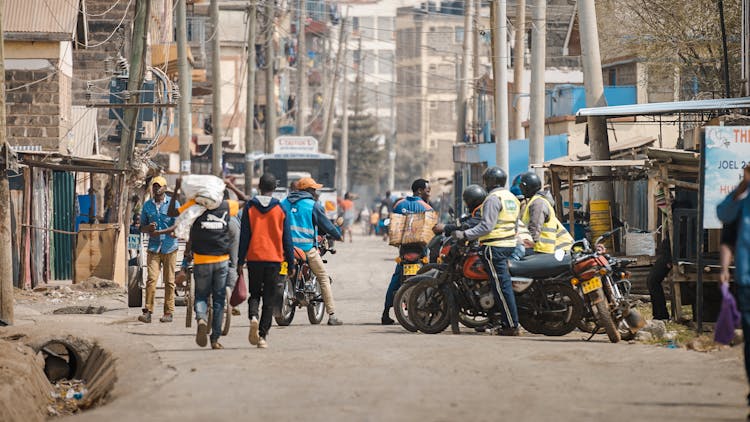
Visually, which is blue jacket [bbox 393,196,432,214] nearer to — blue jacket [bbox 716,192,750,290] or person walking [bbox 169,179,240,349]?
person walking [bbox 169,179,240,349]

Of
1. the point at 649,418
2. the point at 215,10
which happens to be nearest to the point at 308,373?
the point at 649,418

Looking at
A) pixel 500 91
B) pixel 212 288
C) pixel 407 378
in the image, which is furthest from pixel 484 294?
pixel 500 91

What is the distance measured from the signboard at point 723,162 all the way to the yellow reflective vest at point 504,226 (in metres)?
2.15

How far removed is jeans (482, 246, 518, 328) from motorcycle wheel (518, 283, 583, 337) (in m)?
0.34

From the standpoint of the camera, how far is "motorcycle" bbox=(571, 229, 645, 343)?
13.7 m

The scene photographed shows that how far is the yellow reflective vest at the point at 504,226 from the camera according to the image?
47.8 ft

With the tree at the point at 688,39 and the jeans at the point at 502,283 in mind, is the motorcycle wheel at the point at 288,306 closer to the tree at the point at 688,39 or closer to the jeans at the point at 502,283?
the jeans at the point at 502,283

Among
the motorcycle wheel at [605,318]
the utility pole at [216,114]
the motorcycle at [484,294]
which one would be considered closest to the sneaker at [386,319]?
the motorcycle at [484,294]

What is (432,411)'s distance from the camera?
29.5ft

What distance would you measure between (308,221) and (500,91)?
14422mm

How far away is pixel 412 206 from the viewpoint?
1664 cm

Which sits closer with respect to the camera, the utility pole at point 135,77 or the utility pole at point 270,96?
the utility pole at point 135,77

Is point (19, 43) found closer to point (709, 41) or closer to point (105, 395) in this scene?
point (709, 41)

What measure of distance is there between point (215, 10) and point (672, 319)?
76.6ft
